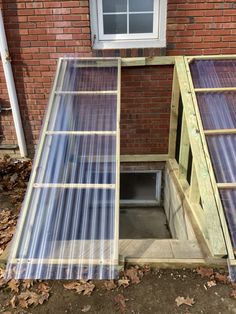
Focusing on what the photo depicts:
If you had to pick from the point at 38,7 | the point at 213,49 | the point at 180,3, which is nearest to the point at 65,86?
the point at 38,7

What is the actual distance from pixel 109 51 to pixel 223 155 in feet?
7.64

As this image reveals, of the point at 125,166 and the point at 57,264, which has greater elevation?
the point at 57,264

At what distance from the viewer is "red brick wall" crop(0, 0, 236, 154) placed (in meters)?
4.27

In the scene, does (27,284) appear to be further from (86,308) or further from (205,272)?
(205,272)

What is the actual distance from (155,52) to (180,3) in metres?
0.72

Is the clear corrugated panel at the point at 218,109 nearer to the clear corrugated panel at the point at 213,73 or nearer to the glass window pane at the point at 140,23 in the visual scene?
the clear corrugated panel at the point at 213,73

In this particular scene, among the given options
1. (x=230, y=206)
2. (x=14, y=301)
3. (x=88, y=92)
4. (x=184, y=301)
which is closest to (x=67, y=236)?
(x=14, y=301)

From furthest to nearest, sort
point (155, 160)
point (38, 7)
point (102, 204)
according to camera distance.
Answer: point (155, 160), point (38, 7), point (102, 204)

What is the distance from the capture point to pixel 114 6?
4.36 meters

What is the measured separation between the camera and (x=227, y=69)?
4090 mm

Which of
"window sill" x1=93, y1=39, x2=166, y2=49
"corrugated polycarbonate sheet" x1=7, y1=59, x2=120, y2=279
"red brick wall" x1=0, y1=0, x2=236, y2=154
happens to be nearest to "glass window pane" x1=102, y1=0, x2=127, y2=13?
"red brick wall" x1=0, y1=0, x2=236, y2=154

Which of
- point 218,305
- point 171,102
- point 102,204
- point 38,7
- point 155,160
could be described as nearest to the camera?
point 218,305

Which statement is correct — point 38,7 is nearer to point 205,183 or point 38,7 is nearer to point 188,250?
point 205,183

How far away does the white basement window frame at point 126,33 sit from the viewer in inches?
172
